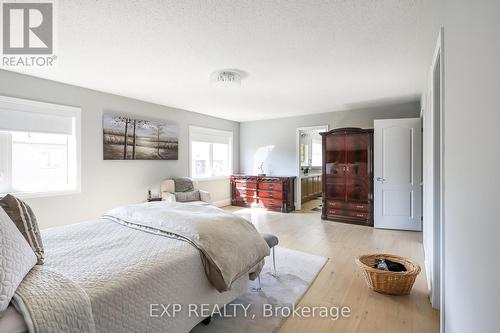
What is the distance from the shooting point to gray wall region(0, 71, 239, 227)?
3452mm

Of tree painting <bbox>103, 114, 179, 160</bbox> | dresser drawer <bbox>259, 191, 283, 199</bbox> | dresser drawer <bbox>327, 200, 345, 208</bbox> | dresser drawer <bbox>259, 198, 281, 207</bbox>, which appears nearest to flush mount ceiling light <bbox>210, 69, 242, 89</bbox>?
tree painting <bbox>103, 114, 179, 160</bbox>

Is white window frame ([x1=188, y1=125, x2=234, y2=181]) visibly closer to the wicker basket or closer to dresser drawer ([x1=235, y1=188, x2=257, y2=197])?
dresser drawer ([x1=235, y1=188, x2=257, y2=197])

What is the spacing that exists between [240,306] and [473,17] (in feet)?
7.42

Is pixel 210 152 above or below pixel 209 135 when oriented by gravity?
below

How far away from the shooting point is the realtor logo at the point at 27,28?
1.98 metres

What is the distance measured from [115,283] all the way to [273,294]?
1495 mm

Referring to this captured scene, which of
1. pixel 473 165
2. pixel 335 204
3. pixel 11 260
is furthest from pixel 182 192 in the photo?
pixel 473 165

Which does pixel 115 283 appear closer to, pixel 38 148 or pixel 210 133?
pixel 38 148

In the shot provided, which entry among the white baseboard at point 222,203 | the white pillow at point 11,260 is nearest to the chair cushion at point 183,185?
the white baseboard at point 222,203

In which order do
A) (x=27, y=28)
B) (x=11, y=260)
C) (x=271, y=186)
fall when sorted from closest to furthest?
(x=11, y=260) → (x=27, y=28) → (x=271, y=186)

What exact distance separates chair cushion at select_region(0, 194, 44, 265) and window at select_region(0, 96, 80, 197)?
2.37 meters

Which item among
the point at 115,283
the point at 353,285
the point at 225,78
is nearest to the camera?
the point at 115,283

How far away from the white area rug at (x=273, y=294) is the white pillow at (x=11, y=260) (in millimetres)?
1165

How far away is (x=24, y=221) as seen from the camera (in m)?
1.48
